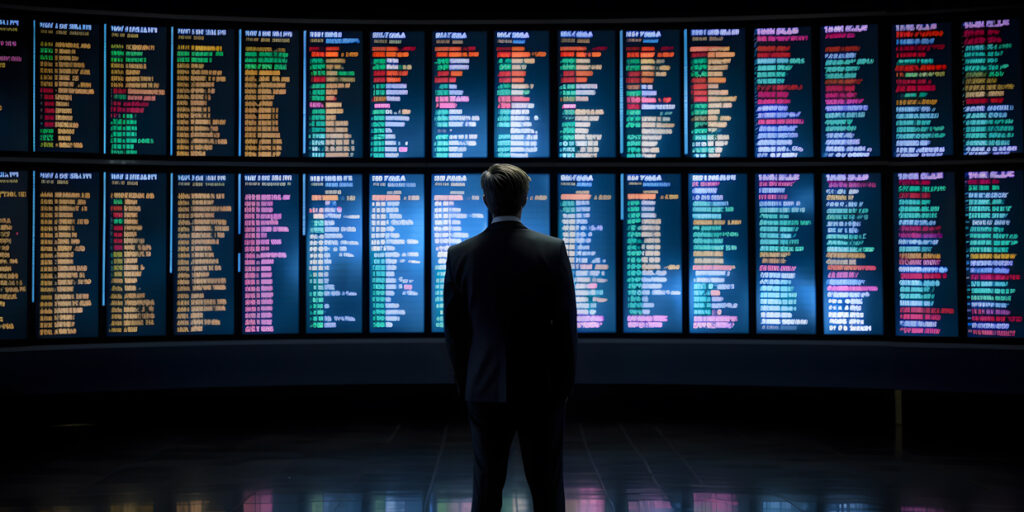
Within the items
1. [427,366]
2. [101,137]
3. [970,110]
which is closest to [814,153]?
[970,110]

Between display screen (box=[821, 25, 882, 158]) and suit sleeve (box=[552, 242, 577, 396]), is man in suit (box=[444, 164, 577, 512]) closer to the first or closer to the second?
suit sleeve (box=[552, 242, 577, 396])

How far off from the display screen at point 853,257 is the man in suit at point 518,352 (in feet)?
15.2

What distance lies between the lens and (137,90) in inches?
253

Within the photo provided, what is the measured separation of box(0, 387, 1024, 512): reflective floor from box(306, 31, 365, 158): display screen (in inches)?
89.7

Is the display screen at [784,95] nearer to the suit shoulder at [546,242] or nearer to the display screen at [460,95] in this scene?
the display screen at [460,95]

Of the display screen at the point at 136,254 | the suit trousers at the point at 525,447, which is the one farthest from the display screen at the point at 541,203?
the suit trousers at the point at 525,447

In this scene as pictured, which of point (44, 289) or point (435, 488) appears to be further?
point (44, 289)

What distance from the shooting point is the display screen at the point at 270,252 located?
6516mm

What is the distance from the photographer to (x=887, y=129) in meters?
6.50

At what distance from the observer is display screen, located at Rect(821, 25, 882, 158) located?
21.4 feet

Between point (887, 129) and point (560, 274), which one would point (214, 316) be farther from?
point (887, 129)

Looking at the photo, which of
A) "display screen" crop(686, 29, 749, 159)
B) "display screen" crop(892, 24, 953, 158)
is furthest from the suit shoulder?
"display screen" crop(892, 24, 953, 158)

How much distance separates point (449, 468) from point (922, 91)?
4800 millimetres

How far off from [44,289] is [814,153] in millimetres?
6209
